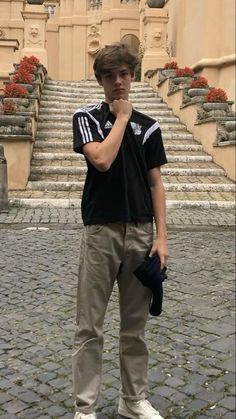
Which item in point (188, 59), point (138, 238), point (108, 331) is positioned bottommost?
point (108, 331)

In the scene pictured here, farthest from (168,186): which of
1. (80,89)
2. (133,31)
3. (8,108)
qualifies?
(133,31)

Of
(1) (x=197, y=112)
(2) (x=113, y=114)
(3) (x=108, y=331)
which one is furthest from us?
(1) (x=197, y=112)

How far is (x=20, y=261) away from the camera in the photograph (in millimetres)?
6242

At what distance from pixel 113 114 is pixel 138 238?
59 cm

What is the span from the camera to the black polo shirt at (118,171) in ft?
8.70

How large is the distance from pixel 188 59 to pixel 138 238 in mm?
15715

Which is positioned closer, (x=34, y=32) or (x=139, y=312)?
(x=139, y=312)

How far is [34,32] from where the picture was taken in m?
17.6

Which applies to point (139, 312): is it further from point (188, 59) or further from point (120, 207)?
point (188, 59)

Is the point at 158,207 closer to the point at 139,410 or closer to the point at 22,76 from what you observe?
the point at 139,410

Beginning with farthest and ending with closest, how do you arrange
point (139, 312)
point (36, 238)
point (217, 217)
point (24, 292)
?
1. point (217, 217)
2. point (36, 238)
3. point (24, 292)
4. point (139, 312)

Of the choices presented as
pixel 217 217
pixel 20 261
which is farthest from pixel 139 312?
pixel 217 217

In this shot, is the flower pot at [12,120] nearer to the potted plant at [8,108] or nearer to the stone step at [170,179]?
the potted plant at [8,108]

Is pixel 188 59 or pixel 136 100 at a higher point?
pixel 188 59
